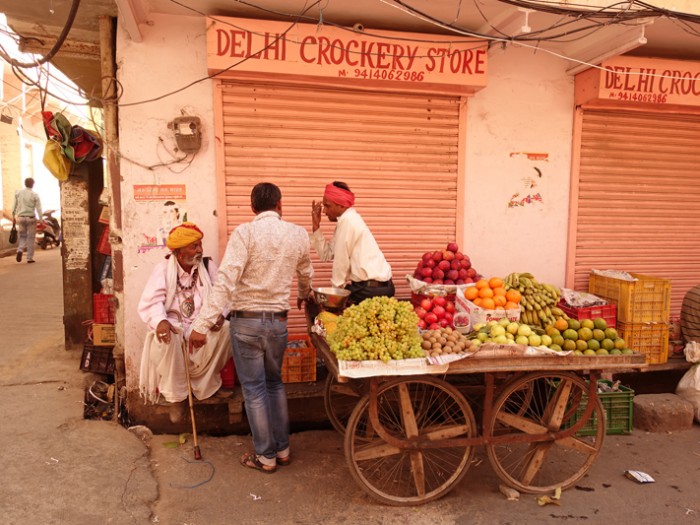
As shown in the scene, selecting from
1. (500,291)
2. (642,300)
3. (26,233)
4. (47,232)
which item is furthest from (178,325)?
(47,232)

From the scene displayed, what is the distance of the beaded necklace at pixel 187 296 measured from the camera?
14.3 feet

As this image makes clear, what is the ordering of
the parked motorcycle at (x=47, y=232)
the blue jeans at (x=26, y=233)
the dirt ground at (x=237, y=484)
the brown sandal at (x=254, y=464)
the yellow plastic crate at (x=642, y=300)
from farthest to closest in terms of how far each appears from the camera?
the parked motorcycle at (x=47, y=232), the blue jeans at (x=26, y=233), the yellow plastic crate at (x=642, y=300), the brown sandal at (x=254, y=464), the dirt ground at (x=237, y=484)

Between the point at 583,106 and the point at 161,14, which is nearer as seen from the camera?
the point at 161,14

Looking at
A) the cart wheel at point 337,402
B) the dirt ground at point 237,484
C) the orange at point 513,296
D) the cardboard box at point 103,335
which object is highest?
the orange at point 513,296

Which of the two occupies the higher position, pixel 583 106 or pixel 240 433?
pixel 583 106

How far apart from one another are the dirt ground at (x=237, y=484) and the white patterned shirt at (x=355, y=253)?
57.7 inches

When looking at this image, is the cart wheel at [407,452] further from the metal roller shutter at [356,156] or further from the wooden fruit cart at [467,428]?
the metal roller shutter at [356,156]

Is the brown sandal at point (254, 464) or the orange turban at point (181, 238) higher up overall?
the orange turban at point (181, 238)

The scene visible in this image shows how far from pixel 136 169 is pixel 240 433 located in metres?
2.50

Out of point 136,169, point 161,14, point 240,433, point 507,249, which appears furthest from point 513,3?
point 240,433

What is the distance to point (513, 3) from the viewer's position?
13.6ft

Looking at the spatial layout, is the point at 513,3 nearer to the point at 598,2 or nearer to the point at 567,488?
the point at 598,2

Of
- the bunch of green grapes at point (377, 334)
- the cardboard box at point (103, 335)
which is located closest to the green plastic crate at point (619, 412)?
the bunch of green grapes at point (377, 334)

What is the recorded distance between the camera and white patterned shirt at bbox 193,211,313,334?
3570mm
